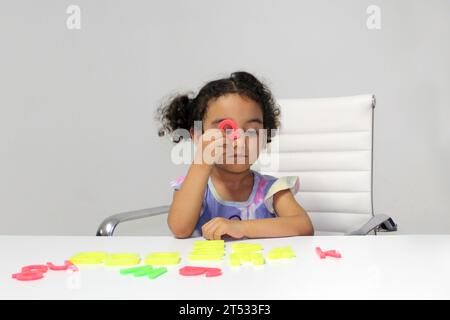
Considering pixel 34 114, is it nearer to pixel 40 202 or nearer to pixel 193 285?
pixel 40 202

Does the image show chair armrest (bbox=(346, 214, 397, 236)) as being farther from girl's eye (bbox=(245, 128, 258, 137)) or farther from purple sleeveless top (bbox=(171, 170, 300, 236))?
girl's eye (bbox=(245, 128, 258, 137))

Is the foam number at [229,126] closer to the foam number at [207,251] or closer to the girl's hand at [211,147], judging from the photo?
the girl's hand at [211,147]

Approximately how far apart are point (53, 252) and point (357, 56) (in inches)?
69.1

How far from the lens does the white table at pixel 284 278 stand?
1.75 feet

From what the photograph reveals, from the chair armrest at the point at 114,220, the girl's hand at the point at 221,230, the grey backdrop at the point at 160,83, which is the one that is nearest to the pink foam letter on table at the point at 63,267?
the girl's hand at the point at 221,230

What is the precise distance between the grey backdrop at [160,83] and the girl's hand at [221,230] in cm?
A: 138

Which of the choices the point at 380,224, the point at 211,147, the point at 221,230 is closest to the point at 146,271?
the point at 221,230

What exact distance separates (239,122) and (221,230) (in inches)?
14.9

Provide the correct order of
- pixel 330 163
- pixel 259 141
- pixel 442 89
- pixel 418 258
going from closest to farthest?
pixel 418 258, pixel 259 141, pixel 330 163, pixel 442 89

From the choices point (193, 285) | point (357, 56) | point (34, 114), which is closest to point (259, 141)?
point (193, 285)

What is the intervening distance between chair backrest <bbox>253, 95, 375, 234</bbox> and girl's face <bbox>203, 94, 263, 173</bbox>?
1.02 ft

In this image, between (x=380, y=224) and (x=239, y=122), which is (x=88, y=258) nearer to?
(x=239, y=122)

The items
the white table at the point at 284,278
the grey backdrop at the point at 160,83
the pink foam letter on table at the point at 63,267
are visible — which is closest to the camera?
the white table at the point at 284,278

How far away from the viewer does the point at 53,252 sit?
800 millimetres
